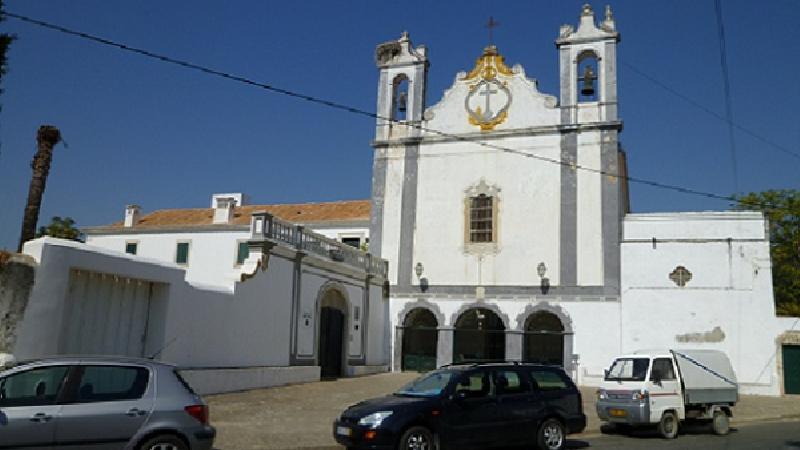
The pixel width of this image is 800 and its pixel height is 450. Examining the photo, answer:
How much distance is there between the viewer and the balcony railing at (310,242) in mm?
20141

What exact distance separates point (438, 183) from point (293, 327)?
1021cm

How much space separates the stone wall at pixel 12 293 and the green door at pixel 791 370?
23.7 meters

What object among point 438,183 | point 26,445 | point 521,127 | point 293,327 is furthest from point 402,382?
point 26,445

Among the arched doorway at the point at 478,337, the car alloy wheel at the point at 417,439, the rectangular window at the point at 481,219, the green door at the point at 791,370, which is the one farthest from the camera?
the rectangular window at the point at 481,219

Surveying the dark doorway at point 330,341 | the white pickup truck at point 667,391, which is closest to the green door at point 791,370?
the white pickup truck at point 667,391

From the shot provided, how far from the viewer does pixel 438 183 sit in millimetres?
28781

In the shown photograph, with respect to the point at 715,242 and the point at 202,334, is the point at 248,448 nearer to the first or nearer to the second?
the point at 202,334

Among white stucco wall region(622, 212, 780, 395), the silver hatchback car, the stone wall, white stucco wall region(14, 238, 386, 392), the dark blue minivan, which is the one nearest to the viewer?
the silver hatchback car

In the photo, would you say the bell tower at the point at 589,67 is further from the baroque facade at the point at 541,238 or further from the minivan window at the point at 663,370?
the minivan window at the point at 663,370

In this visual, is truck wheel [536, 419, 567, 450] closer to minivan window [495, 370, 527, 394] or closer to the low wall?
minivan window [495, 370, 527, 394]

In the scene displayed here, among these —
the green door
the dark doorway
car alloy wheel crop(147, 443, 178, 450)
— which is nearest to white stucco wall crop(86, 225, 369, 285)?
the dark doorway

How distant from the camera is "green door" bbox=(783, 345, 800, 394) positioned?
914 inches

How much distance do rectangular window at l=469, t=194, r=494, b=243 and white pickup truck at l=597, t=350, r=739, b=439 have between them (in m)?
12.8

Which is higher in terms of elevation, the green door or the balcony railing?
the balcony railing
